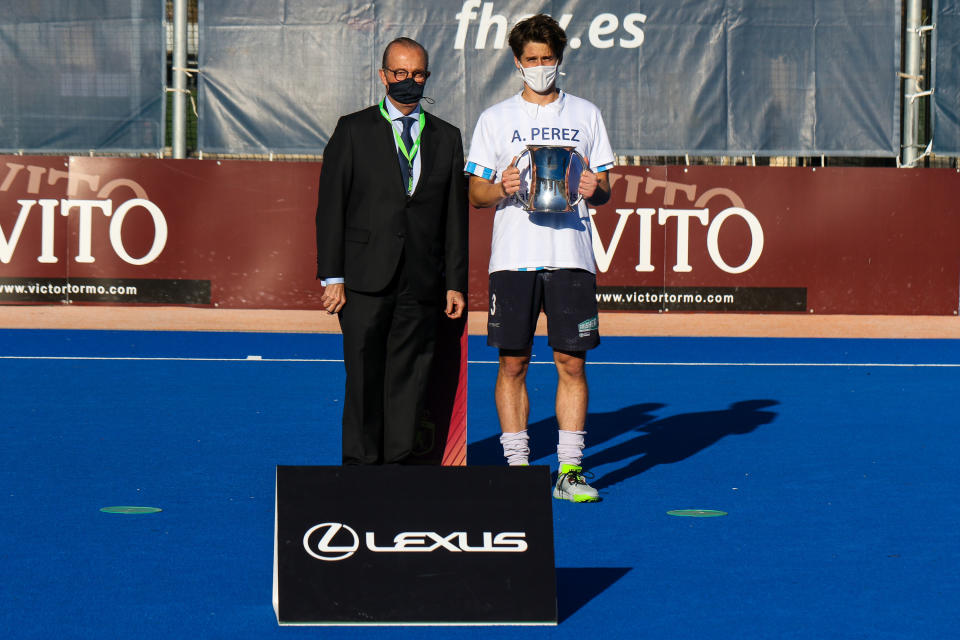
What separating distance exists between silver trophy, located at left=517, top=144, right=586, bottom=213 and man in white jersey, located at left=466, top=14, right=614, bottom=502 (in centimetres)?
17

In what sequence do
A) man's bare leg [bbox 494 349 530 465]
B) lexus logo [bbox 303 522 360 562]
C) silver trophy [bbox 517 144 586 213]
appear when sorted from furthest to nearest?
1. man's bare leg [bbox 494 349 530 465]
2. silver trophy [bbox 517 144 586 213]
3. lexus logo [bbox 303 522 360 562]

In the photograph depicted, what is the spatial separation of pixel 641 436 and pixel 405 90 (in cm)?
336

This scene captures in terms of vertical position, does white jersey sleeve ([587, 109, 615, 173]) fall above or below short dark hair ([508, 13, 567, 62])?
below

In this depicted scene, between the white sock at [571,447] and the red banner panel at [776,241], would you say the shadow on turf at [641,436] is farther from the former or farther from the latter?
the red banner panel at [776,241]

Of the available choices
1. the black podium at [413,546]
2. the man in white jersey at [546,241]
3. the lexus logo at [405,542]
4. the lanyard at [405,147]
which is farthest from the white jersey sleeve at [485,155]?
the lexus logo at [405,542]

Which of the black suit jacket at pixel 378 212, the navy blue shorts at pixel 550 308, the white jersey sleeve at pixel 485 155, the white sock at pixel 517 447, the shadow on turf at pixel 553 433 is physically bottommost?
the shadow on turf at pixel 553 433

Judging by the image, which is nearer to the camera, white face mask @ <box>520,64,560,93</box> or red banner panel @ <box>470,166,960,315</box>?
white face mask @ <box>520,64,560,93</box>

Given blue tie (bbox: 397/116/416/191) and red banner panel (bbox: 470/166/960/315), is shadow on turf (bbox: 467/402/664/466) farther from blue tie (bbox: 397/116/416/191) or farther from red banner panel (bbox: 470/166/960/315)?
red banner panel (bbox: 470/166/960/315)

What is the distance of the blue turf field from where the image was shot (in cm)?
475

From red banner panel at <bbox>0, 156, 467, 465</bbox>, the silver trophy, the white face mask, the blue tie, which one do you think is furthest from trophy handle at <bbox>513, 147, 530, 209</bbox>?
red banner panel at <bbox>0, 156, 467, 465</bbox>

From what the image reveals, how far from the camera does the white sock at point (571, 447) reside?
6.63 meters

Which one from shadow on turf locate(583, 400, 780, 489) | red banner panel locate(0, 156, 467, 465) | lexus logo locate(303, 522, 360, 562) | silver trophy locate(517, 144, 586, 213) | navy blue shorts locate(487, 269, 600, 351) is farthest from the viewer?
red banner panel locate(0, 156, 467, 465)

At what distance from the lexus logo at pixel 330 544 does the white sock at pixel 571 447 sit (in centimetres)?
226

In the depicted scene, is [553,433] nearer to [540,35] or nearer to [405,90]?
[540,35]
